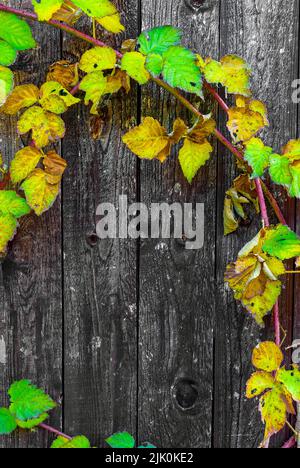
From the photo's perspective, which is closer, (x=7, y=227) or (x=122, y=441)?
(x=7, y=227)

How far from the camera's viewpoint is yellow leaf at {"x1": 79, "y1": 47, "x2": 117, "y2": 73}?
53.2 inches

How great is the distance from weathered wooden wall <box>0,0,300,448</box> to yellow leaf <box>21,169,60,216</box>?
5.0 inches

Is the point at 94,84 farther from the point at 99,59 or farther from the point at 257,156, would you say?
the point at 257,156

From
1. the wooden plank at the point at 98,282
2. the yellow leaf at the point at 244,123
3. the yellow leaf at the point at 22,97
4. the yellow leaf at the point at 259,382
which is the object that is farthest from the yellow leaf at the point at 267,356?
the yellow leaf at the point at 22,97

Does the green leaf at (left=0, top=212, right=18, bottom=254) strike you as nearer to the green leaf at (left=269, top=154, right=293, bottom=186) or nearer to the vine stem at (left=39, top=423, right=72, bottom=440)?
the vine stem at (left=39, top=423, right=72, bottom=440)

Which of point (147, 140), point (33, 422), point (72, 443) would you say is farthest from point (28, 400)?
point (147, 140)

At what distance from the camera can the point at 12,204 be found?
4.64ft

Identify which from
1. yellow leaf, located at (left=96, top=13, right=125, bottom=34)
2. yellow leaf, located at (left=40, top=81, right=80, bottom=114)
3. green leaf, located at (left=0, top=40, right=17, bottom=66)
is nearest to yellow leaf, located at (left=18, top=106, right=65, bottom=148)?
yellow leaf, located at (left=40, top=81, right=80, bottom=114)

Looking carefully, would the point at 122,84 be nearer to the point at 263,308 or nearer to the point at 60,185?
the point at 60,185

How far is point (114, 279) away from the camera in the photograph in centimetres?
155

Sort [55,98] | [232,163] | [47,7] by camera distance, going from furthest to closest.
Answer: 1. [232,163]
2. [55,98]
3. [47,7]

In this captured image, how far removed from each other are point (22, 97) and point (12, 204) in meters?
0.27
